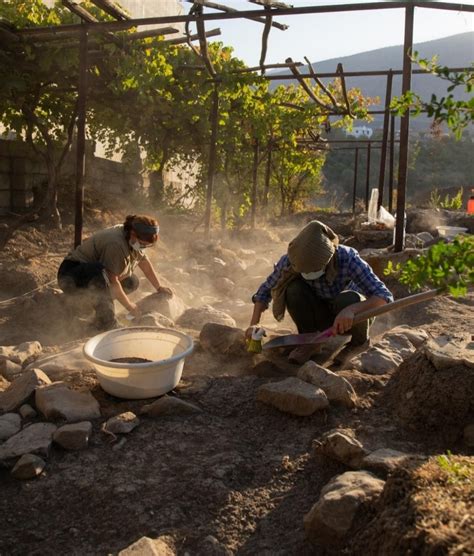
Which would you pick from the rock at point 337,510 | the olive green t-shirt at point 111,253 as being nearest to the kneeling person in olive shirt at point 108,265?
the olive green t-shirt at point 111,253

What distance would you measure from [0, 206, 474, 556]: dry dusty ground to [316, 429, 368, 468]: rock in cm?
6

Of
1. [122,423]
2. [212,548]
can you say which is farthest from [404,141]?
[212,548]

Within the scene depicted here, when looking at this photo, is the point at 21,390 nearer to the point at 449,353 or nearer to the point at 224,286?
the point at 449,353

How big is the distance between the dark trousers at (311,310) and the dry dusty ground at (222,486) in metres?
0.37

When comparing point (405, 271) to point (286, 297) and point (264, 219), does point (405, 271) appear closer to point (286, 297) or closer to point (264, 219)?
point (286, 297)

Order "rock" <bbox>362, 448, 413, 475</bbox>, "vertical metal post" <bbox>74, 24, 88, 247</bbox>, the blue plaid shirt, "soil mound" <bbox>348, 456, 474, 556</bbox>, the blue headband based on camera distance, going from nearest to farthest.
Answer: "soil mound" <bbox>348, 456, 474, 556</bbox> → "rock" <bbox>362, 448, 413, 475</bbox> → the blue plaid shirt → the blue headband → "vertical metal post" <bbox>74, 24, 88, 247</bbox>

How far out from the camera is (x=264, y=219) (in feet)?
46.2

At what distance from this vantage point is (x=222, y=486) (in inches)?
88.7

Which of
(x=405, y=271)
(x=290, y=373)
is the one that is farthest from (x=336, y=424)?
(x=405, y=271)

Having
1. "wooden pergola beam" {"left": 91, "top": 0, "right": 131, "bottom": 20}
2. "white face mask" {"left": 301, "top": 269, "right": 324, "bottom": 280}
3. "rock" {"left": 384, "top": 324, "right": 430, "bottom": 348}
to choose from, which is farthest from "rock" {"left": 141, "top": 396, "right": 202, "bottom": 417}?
"wooden pergola beam" {"left": 91, "top": 0, "right": 131, "bottom": 20}

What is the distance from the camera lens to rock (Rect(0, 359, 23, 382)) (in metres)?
3.41

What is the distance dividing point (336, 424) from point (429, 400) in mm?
437

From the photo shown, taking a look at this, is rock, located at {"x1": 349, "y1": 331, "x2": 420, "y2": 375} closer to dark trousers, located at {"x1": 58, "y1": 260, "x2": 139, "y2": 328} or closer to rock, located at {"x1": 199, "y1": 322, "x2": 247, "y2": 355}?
rock, located at {"x1": 199, "y1": 322, "x2": 247, "y2": 355}

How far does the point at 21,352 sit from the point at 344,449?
2.27m
